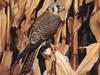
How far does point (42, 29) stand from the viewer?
1.52 meters

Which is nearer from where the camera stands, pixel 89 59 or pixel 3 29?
pixel 89 59

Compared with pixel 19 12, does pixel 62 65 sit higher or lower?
lower

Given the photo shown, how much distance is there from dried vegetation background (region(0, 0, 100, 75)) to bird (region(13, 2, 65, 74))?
1.4 inches

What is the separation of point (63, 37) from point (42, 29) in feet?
0.40

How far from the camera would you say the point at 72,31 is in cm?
154

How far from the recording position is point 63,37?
1559 mm

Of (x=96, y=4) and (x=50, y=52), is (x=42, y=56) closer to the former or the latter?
(x=50, y=52)

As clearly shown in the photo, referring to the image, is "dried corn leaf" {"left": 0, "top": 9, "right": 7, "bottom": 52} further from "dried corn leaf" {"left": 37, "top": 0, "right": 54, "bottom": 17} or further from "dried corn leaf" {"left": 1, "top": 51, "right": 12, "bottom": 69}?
"dried corn leaf" {"left": 37, "top": 0, "right": 54, "bottom": 17}

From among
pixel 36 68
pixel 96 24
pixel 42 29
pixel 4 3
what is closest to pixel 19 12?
pixel 4 3

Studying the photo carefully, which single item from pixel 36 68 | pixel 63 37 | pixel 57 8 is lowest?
pixel 36 68

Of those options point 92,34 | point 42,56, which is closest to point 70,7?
point 92,34

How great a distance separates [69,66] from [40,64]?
0.16 metres

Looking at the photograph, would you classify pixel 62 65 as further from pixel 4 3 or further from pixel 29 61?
pixel 4 3

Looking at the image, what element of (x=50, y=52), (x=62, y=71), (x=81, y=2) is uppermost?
(x=81, y=2)
